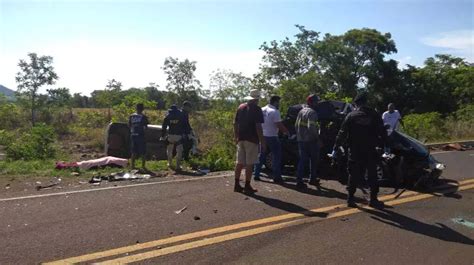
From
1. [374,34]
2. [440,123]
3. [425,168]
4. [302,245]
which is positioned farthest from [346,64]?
[302,245]

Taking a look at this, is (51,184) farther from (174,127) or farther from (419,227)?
(419,227)

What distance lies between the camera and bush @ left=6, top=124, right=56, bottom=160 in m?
13.0

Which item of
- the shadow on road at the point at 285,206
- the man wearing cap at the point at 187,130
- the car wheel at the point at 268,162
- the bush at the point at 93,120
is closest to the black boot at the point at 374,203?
the shadow on road at the point at 285,206

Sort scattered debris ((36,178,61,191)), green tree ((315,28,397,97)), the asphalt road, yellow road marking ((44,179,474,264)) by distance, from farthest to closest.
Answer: green tree ((315,28,397,97))
scattered debris ((36,178,61,191))
the asphalt road
yellow road marking ((44,179,474,264))

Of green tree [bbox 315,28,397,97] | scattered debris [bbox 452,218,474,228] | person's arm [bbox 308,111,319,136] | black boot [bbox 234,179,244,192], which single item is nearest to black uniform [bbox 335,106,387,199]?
scattered debris [bbox 452,218,474,228]

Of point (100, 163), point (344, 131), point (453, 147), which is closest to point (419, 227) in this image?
point (344, 131)

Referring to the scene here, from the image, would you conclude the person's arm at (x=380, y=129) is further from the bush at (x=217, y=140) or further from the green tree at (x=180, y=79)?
the green tree at (x=180, y=79)

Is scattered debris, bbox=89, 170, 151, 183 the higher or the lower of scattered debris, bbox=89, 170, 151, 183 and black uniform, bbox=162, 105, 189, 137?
the lower

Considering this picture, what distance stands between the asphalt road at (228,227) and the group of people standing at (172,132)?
2.59 m

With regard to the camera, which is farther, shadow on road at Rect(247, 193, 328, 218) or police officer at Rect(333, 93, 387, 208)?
police officer at Rect(333, 93, 387, 208)

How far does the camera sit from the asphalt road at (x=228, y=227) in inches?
189

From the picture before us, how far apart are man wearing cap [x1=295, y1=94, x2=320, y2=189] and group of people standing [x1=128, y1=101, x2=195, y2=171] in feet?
10.7

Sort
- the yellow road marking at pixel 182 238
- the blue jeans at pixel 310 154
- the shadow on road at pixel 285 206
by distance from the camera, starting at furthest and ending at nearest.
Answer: the blue jeans at pixel 310 154
the shadow on road at pixel 285 206
the yellow road marking at pixel 182 238

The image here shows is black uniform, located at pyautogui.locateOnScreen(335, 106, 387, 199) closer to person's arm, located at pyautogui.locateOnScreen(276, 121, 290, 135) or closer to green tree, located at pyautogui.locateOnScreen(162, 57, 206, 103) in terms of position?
person's arm, located at pyautogui.locateOnScreen(276, 121, 290, 135)
